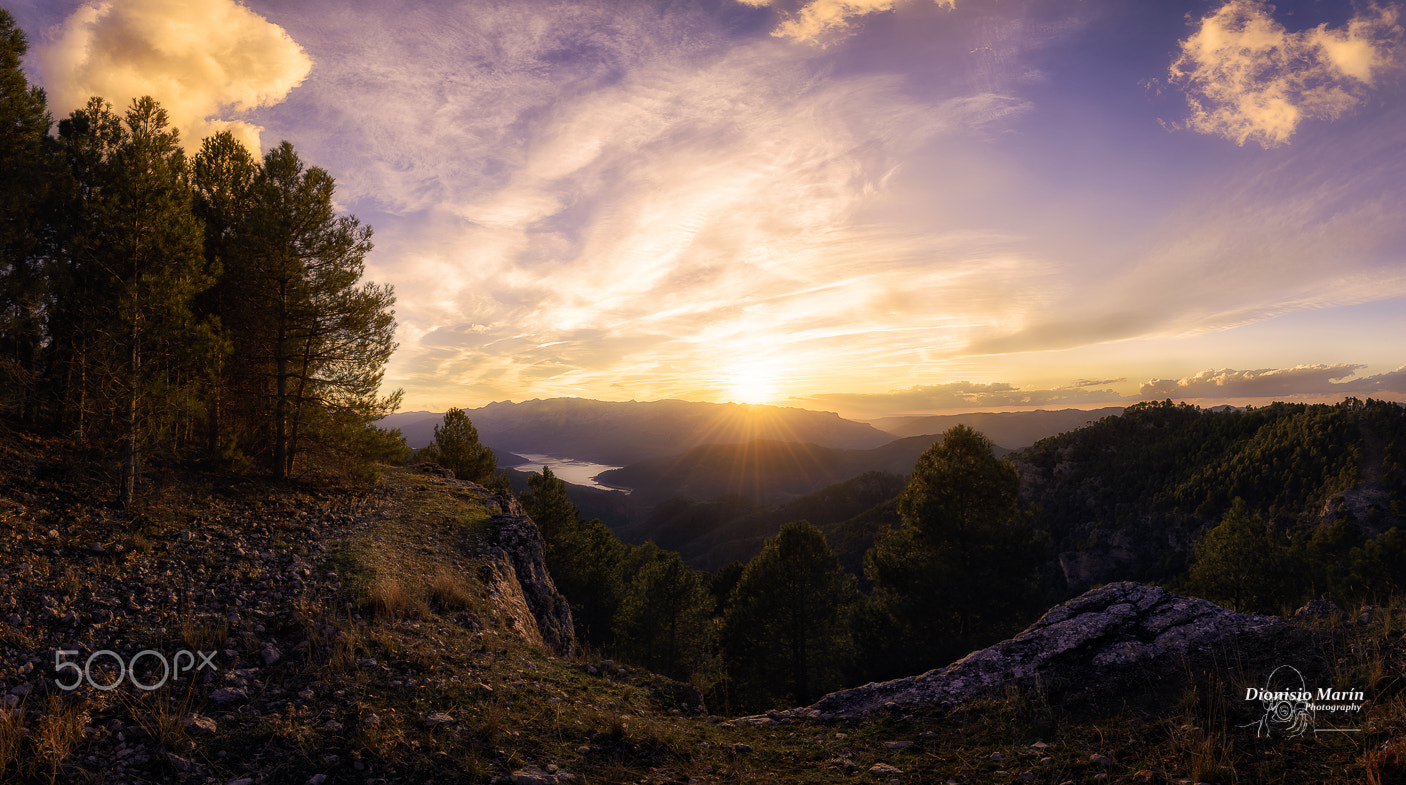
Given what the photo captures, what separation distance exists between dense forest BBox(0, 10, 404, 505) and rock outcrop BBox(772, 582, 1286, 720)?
18218mm

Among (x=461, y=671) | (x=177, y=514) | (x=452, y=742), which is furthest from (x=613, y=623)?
(x=452, y=742)

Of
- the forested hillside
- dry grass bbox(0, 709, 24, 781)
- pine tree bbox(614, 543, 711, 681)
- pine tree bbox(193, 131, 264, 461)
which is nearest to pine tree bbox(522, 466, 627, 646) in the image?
pine tree bbox(614, 543, 711, 681)

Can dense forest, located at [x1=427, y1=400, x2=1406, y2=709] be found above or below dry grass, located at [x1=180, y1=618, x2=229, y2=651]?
below

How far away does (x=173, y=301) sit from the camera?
1302 cm

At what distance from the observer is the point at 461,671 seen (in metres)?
7.91

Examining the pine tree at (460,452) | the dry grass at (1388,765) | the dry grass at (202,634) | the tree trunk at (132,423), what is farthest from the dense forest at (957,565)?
the tree trunk at (132,423)

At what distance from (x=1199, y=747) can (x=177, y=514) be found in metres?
20.2

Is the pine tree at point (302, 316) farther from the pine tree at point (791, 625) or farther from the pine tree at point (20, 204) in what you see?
the pine tree at point (791, 625)

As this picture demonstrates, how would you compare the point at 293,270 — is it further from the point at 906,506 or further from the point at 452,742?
the point at 906,506

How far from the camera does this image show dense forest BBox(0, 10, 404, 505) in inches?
498

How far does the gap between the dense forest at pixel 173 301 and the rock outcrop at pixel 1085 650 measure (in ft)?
59.8

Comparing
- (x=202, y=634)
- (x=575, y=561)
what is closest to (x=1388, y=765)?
(x=202, y=634)

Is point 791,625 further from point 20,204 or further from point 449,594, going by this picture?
point 20,204

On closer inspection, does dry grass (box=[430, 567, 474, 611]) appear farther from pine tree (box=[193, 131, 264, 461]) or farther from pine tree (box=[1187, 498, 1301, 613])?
pine tree (box=[1187, 498, 1301, 613])
